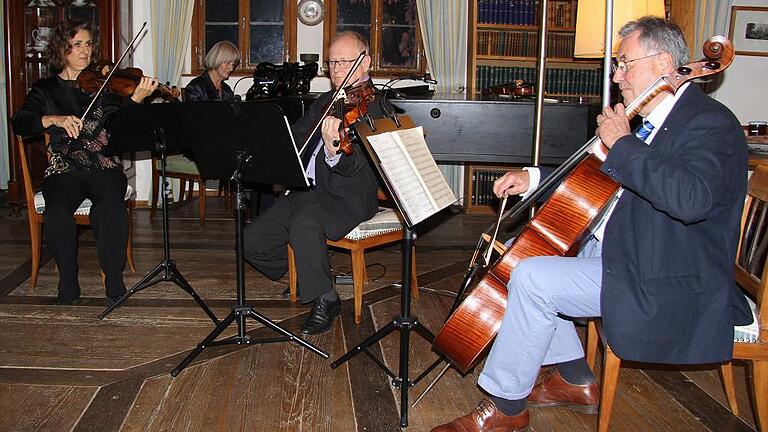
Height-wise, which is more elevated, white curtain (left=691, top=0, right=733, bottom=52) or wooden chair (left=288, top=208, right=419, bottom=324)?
white curtain (left=691, top=0, right=733, bottom=52)

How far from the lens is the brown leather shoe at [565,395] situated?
7.64ft

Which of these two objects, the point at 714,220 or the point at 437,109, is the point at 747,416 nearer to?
the point at 714,220

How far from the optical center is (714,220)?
1825 millimetres

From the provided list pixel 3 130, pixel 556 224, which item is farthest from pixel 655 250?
pixel 3 130

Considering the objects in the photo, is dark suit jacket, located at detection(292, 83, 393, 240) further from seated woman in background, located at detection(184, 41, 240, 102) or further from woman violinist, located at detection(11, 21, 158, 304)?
seated woman in background, located at detection(184, 41, 240, 102)

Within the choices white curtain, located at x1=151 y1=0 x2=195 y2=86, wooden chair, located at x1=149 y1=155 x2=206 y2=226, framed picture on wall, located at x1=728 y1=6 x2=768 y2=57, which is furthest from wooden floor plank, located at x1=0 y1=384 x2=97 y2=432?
framed picture on wall, located at x1=728 y1=6 x2=768 y2=57

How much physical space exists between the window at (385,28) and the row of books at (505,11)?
56cm

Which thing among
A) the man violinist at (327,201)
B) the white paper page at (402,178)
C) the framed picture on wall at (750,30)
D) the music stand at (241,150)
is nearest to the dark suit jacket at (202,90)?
the man violinist at (327,201)

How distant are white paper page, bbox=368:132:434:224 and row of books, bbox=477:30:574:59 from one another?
375cm

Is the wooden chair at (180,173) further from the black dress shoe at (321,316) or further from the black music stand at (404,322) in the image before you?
the black music stand at (404,322)

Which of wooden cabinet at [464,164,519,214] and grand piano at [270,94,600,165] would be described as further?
wooden cabinet at [464,164,519,214]

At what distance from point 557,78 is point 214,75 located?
252cm

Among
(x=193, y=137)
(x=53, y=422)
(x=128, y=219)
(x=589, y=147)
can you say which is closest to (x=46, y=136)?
(x=128, y=219)

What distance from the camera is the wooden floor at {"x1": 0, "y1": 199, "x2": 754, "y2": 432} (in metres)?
2.26
